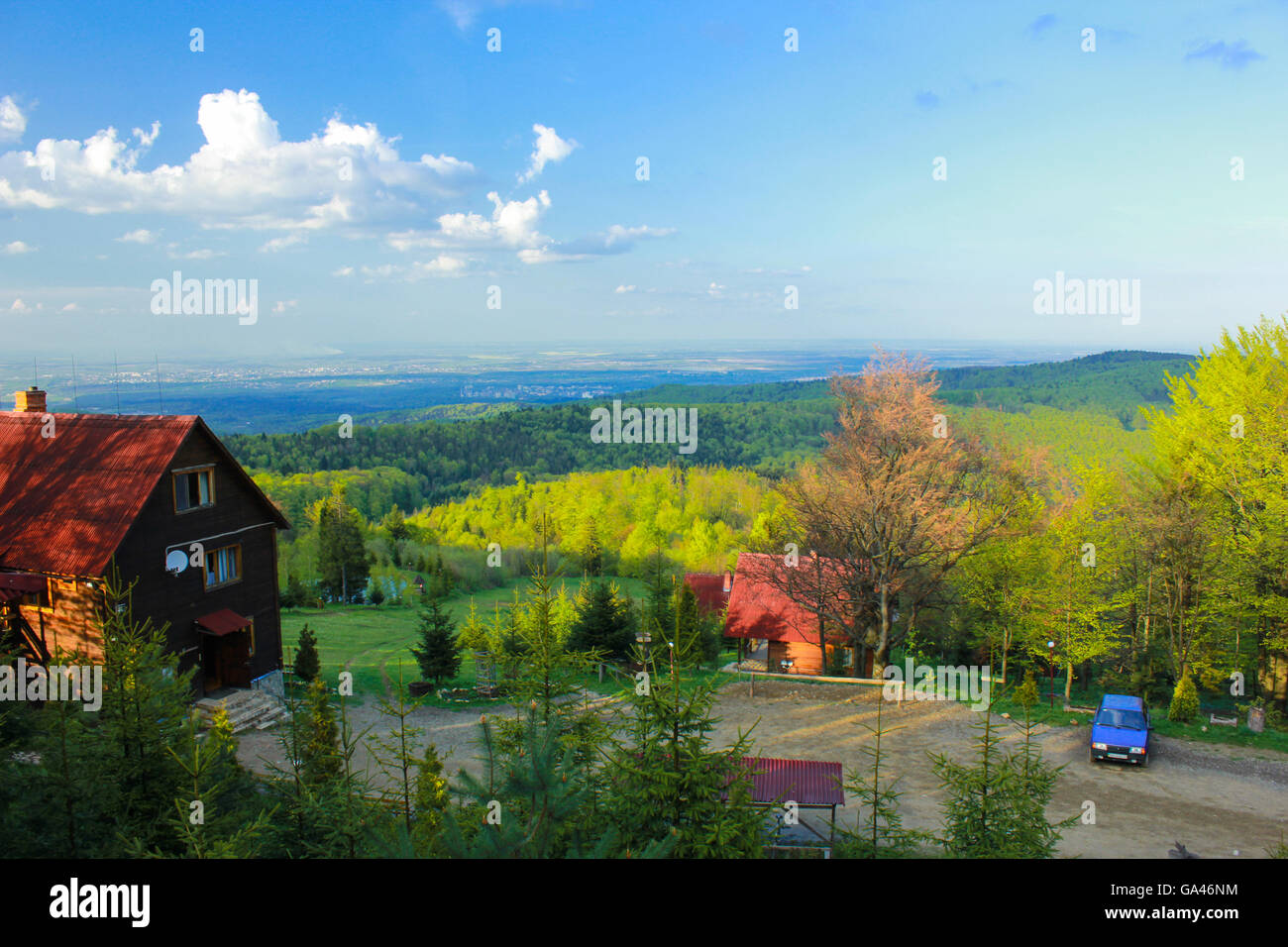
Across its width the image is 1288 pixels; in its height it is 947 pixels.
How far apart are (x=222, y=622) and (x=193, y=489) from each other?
11.5ft

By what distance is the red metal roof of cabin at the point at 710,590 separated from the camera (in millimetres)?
34769

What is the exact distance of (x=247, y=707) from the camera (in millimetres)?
19484

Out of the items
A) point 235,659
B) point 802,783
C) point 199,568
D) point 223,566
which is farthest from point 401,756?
point 223,566

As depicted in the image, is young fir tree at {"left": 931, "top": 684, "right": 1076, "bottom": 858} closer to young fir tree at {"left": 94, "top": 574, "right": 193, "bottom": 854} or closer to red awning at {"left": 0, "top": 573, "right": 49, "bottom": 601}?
young fir tree at {"left": 94, "top": 574, "right": 193, "bottom": 854}

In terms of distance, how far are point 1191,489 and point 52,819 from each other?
2797 cm

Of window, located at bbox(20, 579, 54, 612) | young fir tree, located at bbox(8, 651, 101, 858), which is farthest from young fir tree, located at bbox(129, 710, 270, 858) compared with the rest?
window, located at bbox(20, 579, 54, 612)

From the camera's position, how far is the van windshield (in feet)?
56.7

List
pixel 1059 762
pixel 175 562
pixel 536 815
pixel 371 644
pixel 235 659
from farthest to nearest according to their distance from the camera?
pixel 371 644, pixel 235 659, pixel 175 562, pixel 1059 762, pixel 536 815

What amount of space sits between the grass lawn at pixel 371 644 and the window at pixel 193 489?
6.46 m

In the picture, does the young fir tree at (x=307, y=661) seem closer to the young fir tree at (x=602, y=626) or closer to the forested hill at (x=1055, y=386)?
the young fir tree at (x=602, y=626)

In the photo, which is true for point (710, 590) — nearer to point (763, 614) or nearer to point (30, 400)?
point (763, 614)
